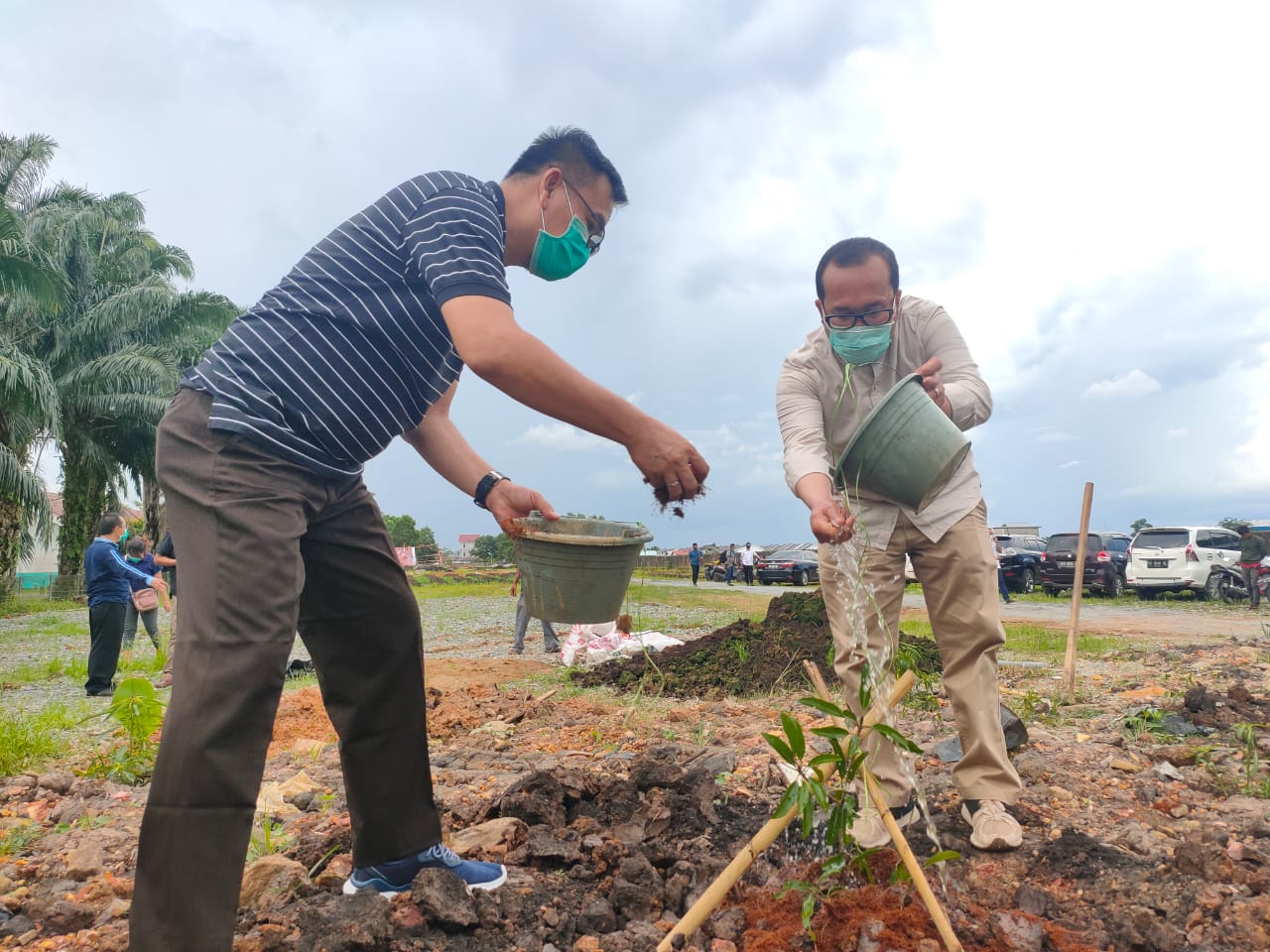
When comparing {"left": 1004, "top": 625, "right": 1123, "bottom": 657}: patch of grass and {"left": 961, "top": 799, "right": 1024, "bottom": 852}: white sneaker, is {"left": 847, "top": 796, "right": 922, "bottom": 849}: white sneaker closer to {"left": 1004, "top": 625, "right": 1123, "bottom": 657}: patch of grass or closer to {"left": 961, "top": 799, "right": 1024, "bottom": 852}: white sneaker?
{"left": 961, "top": 799, "right": 1024, "bottom": 852}: white sneaker

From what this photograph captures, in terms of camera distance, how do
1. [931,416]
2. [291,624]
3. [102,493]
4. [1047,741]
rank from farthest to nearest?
[102,493] < [1047,741] < [931,416] < [291,624]

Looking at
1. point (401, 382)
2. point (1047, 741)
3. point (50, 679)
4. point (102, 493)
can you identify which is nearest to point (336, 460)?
point (401, 382)

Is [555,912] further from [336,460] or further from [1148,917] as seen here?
[1148,917]

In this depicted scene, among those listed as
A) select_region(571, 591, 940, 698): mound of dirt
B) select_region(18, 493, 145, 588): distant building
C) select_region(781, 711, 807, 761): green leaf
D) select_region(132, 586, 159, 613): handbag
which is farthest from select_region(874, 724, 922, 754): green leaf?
select_region(18, 493, 145, 588): distant building

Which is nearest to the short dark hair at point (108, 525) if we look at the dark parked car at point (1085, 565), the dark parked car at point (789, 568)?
the dark parked car at point (1085, 565)

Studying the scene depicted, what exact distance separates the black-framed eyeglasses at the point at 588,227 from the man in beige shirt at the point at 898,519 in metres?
0.79

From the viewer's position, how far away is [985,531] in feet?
9.01

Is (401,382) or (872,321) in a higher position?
A: (872,321)

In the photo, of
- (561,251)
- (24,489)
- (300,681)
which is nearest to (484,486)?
(561,251)

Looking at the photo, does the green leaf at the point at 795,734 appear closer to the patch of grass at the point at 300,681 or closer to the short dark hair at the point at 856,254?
the short dark hair at the point at 856,254

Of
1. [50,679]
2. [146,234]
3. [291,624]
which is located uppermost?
[146,234]

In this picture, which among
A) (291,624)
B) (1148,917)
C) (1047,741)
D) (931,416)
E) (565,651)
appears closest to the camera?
(291,624)

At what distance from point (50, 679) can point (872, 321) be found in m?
9.49

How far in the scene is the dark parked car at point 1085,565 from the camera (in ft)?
57.5
